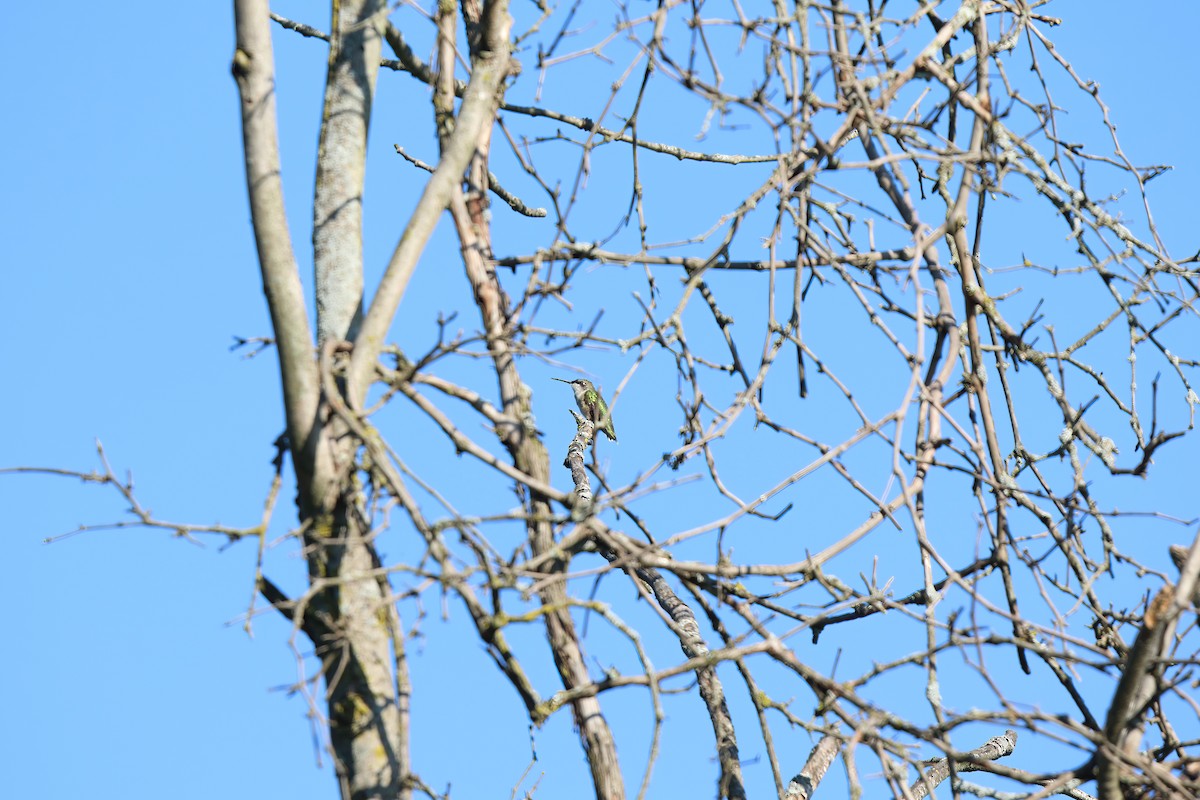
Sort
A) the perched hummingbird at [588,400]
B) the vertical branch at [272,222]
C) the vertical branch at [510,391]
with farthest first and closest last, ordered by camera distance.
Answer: the perched hummingbird at [588,400] < the vertical branch at [510,391] < the vertical branch at [272,222]

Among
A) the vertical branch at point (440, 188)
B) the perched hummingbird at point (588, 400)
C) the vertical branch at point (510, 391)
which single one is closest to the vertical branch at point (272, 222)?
the vertical branch at point (440, 188)

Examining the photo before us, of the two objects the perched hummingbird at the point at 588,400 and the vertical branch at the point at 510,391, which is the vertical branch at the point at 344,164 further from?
the perched hummingbird at the point at 588,400

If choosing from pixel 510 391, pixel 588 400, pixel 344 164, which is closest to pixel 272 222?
pixel 344 164

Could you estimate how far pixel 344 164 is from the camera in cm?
271

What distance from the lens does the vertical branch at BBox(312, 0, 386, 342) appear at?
2615 millimetres

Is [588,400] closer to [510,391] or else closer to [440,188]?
[510,391]

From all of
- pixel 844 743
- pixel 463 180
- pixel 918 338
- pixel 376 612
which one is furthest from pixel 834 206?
pixel 376 612

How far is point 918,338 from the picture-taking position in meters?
2.66

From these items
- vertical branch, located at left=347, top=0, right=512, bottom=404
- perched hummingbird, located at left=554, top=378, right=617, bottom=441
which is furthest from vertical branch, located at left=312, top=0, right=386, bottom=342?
perched hummingbird, located at left=554, top=378, right=617, bottom=441

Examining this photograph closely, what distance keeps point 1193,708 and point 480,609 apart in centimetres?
146

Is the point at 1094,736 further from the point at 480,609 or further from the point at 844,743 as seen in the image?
the point at 480,609

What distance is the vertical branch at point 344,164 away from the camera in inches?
103

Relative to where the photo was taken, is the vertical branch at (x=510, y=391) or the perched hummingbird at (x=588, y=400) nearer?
the vertical branch at (x=510, y=391)

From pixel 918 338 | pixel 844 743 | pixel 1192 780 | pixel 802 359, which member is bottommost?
pixel 1192 780
